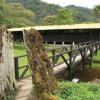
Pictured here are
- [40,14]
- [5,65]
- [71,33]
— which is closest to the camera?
[5,65]

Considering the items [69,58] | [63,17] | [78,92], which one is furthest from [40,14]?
[78,92]

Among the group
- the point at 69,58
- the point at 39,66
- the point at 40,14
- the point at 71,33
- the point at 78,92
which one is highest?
the point at 40,14

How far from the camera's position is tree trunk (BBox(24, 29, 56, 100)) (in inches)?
283

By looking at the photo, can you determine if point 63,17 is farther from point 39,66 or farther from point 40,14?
point 39,66

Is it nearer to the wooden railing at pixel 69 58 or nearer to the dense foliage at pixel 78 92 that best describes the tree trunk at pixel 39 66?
the dense foliage at pixel 78 92

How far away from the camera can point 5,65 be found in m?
7.52

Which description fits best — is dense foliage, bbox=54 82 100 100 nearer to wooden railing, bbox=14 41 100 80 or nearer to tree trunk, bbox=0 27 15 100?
tree trunk, bbox=0 27 15 100

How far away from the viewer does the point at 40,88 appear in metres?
7.20

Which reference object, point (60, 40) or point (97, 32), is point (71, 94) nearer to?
point (97, 32)

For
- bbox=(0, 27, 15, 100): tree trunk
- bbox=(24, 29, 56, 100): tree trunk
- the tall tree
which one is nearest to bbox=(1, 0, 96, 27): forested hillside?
the tall tree

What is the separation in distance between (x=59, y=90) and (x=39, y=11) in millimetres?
91705

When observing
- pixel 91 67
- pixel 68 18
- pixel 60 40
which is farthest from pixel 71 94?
pixel 68 18

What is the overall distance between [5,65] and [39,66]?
92 centimetres

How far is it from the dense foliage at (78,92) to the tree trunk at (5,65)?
1335mm
